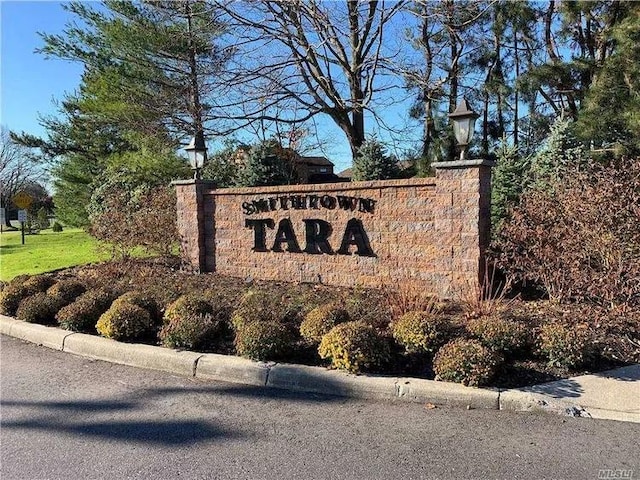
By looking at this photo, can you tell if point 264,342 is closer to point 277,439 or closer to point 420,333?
point 277,439

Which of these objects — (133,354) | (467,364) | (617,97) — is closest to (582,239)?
(467,364)

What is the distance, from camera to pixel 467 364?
3783 mm

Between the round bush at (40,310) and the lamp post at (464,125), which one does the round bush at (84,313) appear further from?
the lamp post at (464,125)


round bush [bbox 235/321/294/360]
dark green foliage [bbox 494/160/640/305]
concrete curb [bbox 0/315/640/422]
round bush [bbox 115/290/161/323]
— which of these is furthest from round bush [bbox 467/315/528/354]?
round bush [bbox 115/290/161/323]

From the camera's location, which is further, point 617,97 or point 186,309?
point 617,97

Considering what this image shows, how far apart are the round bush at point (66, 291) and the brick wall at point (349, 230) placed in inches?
98.7

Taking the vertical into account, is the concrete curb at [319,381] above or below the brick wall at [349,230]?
below

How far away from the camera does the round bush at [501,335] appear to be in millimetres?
4242

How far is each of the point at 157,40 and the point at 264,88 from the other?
3756 mm

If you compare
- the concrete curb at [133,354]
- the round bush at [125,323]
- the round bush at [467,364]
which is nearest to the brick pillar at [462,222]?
the round bush at [467,364]

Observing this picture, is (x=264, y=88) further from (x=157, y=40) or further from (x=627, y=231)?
(x=627, y=231)

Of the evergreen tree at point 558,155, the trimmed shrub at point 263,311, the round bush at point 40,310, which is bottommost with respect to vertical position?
the round bush at point 40,310

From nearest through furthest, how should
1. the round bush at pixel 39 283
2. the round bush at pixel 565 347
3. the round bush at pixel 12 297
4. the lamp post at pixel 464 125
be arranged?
the round bush at pixel 565 347 < the lamp post at pixel 464 125 < the round bush at pixel 12 297 < the round bush at pixel 39 283

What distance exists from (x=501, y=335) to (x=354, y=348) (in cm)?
128
